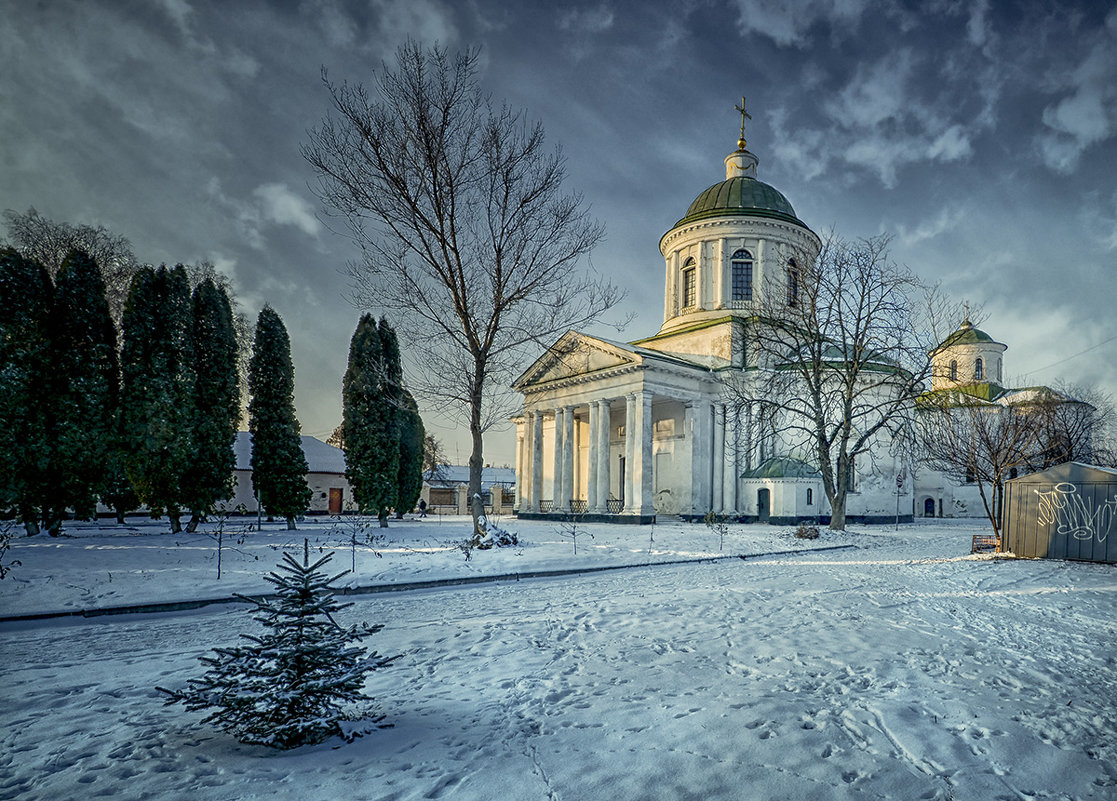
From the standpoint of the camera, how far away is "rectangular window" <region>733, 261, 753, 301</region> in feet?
115

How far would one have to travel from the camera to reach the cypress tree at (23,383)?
15695 mm

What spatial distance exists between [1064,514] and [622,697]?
15.4 metres

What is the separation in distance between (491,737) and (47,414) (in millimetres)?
18299

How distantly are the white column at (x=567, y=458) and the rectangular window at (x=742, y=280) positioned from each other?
37.4ft

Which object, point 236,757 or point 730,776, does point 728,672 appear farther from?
point 236,757

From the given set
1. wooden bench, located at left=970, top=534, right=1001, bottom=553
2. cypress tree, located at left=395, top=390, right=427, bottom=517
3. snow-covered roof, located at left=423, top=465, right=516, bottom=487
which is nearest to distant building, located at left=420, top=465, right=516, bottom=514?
snow-covered roof, located at left=423, top=465, right=516, bottom=487

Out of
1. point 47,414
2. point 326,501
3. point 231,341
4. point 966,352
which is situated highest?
point 966,352

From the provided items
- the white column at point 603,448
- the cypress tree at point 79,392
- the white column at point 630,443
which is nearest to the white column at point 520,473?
the white column at point 603,448

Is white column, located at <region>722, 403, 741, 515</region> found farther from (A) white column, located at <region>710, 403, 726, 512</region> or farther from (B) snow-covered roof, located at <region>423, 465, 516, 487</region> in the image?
(B) snow-covered roof, located at <region>423, 465, 516, 487</region>

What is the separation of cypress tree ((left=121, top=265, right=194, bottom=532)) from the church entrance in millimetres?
25105

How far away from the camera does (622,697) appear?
462 cm

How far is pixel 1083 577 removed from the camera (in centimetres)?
1187

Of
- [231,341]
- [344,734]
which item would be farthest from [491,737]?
[231,341]

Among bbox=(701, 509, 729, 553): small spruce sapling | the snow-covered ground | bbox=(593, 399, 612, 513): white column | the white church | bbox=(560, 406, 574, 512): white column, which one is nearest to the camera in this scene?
the snow-covered ground
